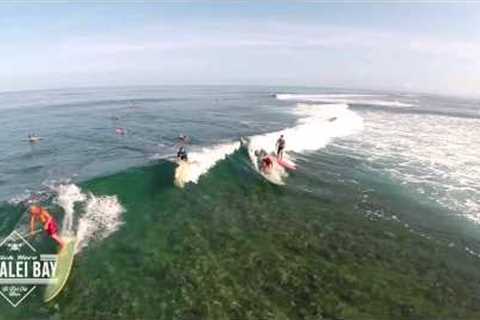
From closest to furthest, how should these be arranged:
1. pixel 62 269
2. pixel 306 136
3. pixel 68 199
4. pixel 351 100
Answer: pixel 62 269
pixel 68 199
pixel 306 136
pixel 351 100

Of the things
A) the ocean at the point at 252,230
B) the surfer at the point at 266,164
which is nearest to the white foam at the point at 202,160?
the ocean at the point at 252,230

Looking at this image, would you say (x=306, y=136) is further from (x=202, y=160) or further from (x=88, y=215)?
(x=88, y=215)

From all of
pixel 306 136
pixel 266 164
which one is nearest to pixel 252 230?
pixel 266 164

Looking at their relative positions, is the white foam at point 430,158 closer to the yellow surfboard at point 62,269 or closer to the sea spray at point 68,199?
the yellow surfboard at point 62,269

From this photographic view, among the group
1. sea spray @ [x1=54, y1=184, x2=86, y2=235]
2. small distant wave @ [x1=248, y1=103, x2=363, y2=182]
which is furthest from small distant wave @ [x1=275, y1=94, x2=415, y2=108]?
sea spray @ [x1=54, y1=184, x2=86, y2=235]

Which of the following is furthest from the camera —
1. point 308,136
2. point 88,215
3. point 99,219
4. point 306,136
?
point 308,136
